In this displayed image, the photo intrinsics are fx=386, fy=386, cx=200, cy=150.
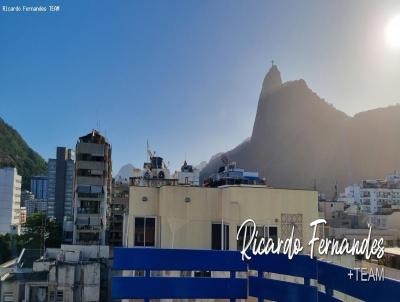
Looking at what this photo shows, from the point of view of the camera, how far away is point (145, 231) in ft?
39.6

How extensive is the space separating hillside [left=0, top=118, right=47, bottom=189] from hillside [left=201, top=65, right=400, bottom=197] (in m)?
49.9

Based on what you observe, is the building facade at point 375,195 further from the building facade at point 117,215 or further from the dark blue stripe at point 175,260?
the dark blue stripe at point 175,260

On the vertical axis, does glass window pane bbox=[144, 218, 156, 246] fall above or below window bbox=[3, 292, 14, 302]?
above

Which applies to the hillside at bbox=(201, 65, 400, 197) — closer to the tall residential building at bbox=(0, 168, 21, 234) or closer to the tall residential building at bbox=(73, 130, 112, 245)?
the tall residential building at bbox=(0, 168, 21, 234)

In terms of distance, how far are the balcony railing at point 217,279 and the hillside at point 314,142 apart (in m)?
98.3

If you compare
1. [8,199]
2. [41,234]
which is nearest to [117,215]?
[41,234]

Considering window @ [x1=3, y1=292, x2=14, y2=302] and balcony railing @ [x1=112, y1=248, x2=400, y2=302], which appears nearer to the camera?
balcony railing @ [x1=112, y1=248, x2=400, y2=302]

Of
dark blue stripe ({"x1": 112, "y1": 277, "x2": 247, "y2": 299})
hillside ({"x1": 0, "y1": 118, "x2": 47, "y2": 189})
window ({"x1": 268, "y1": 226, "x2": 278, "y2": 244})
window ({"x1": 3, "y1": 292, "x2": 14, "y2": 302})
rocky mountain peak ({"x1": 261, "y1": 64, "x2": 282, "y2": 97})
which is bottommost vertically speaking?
window ({"x1": 3, "y1": 292, "x2": 14, "y2": 302})

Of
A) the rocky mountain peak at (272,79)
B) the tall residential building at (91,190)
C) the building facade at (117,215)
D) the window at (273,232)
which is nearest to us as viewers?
the window at (273,232)

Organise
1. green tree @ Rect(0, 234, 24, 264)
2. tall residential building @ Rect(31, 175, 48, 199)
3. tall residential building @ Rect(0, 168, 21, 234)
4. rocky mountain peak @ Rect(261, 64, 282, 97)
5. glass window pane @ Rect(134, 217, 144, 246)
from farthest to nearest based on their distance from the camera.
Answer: rocky mountain peak @ Rect(261, 64, 282, 97), tall residential building @ Rect(31, 175, 48, 199), tall residential building @ Rect(0, 168, 21, 234), green tree @ Rect(0, 234, 24, 264), glass window pane @ Rect(134, 217, 144, 246)

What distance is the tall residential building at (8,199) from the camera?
59594mm

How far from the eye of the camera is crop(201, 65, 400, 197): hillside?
347 ft

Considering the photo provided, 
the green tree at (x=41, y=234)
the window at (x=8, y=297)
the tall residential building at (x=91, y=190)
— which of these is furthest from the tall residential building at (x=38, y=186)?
the window at (x=8, y=297)

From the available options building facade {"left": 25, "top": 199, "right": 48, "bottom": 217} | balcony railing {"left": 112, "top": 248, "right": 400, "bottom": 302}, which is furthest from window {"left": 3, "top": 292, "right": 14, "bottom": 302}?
building facade {"left": 25, "top": 199, "right": 48, "bottom": 217}
